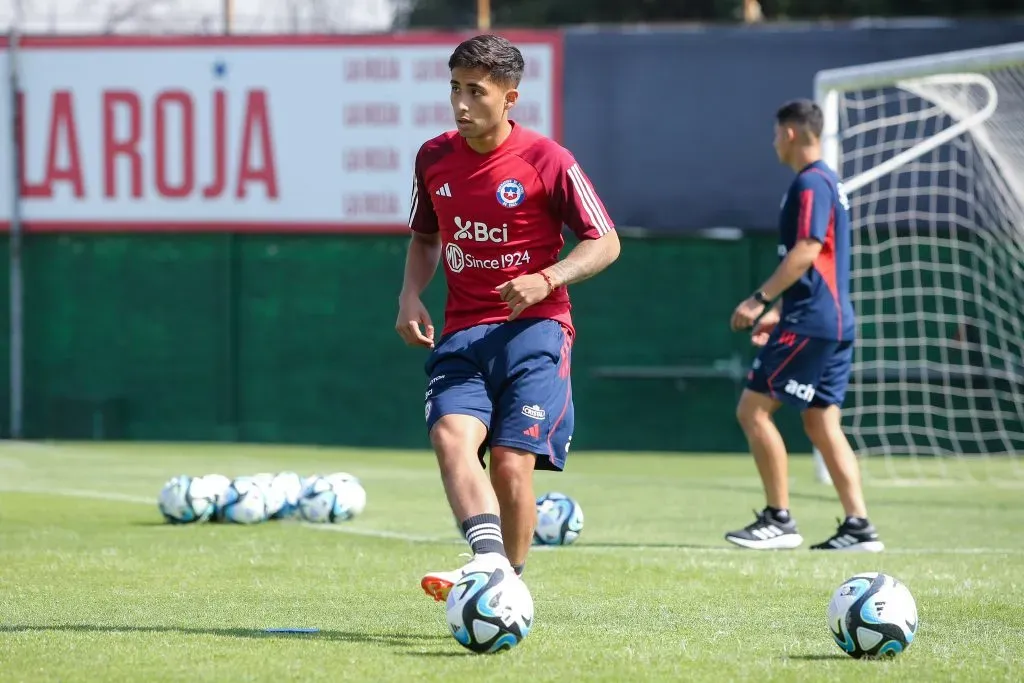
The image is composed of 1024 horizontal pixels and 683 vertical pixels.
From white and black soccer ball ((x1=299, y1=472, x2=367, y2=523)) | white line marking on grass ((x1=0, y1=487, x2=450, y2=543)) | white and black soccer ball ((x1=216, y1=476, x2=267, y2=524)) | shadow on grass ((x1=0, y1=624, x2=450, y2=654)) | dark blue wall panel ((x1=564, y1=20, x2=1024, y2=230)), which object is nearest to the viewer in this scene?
shadow on grass ((x1=0, y1=624, x2=450, y2=654))

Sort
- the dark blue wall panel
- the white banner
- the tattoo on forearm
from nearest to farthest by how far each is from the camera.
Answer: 1. the tattoo on forearm
2. the dark blue wall panel
3. the white banner

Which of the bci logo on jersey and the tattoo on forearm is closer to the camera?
the tattoo on forearm

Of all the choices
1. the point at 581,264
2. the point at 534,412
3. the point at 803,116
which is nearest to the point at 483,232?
the point at 581,264

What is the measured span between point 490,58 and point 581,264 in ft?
2.80

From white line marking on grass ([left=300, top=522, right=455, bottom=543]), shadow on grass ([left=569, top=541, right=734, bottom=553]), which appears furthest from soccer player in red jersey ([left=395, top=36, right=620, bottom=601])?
white line marking on grass ([left=300, top=522, right=455, bottom=543])

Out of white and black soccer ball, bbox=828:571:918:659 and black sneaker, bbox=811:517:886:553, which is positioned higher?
white and black soccer ball, bbox=828:571:918:659

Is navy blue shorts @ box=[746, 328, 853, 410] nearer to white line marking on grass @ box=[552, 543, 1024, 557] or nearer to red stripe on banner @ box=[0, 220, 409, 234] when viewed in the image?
white line marking on grass @ box=[552, 543, 1024, 557]

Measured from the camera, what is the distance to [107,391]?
66.3 ft

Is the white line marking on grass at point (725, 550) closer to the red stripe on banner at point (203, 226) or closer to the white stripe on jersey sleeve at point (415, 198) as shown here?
the white stripe on jersey sleeve at point (415, 198)

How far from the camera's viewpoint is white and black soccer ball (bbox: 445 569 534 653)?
5.40 metres

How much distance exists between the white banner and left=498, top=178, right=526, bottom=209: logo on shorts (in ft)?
44.6

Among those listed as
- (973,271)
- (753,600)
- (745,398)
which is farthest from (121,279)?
(753,600)

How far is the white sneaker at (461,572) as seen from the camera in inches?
217

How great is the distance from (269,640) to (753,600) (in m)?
2.31
